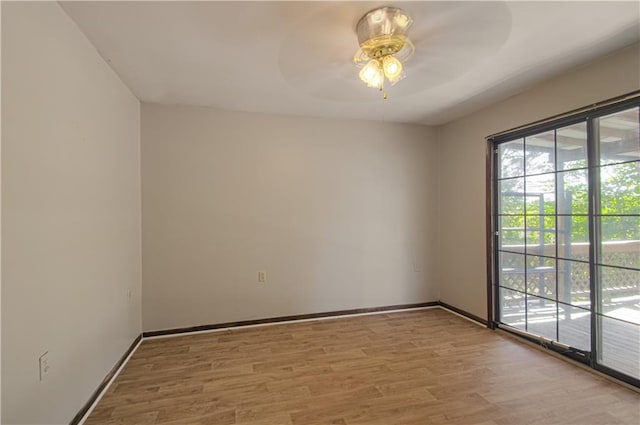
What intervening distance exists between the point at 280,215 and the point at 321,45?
1.90 m

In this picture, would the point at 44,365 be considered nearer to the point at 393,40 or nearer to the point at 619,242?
the point at 393,40

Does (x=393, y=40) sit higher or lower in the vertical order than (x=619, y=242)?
higher

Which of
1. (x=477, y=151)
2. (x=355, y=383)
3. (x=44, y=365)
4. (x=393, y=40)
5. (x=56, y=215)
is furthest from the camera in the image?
(x=477, y=151)

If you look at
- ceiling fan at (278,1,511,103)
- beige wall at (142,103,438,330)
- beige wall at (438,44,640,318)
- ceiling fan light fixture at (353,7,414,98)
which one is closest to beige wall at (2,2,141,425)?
beige wall at (142,103,438,330)

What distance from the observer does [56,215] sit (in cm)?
Answer: 155

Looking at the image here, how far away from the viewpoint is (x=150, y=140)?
116 inches

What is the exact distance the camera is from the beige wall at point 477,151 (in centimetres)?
211

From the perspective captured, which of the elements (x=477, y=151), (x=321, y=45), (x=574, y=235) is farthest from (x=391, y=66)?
(x=574, y=235)

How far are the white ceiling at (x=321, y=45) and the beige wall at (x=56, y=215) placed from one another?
1.12ft

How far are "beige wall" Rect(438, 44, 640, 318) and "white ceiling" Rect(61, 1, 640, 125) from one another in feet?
0.48

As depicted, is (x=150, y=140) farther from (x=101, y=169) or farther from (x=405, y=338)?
(x=405, y=338)

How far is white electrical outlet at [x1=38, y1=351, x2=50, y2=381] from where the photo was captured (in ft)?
4.63

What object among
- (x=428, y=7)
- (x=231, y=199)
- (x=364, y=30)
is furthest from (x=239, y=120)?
(x=428, y=7)

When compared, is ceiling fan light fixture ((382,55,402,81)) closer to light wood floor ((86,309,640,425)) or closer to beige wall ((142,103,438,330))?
beige wall ((142,103,438,330))
